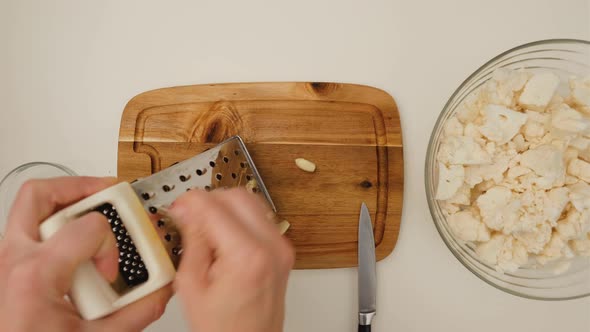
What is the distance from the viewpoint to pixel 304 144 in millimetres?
917

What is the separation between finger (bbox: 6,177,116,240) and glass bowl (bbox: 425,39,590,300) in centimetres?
60

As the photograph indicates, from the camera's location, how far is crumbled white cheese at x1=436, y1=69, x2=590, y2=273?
2.48 feet

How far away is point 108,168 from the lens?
98 centimetres

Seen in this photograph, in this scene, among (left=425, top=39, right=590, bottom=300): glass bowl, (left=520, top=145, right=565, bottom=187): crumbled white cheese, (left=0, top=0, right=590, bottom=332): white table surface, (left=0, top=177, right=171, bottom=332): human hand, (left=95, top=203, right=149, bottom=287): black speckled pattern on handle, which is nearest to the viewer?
(left=0, top=177, right=171, bottom=332): human hand

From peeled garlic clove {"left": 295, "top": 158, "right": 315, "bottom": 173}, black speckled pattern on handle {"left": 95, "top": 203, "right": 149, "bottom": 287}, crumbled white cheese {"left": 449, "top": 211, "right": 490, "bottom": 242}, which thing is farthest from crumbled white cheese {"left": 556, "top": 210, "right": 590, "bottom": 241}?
black speckled pattern on handle {"left": 95, "top": 203, "right": 149, "bottom": 287}

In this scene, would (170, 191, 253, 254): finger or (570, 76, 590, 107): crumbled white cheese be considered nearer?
(170, 191, 253, 254): finger

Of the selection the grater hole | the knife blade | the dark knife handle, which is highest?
the grater hole

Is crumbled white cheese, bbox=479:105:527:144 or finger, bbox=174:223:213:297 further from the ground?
crumbled white cheese, bbox=479:105:527:144

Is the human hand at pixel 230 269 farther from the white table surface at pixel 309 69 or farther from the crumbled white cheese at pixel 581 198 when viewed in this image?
the crumbled white cheese at pixel 581 198

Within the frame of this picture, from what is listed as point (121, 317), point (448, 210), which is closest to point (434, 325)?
point (448, 210)

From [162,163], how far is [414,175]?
56cm

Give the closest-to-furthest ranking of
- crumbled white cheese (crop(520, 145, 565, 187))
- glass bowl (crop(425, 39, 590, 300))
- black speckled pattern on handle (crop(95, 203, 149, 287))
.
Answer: black speckled pattern on handle (crop(95, 203, 149, 287)) < crumbled white cheese (crop(520, 145, 565, 187)) < glass bowl (crop(425, 39, 590, 300))

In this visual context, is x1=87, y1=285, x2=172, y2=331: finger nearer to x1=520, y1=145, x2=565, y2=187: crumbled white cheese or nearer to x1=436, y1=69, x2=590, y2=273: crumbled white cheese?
x1=436, y1=69, x2=590, y2=273: crumbled white cheese

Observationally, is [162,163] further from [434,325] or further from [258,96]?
[434,325]
